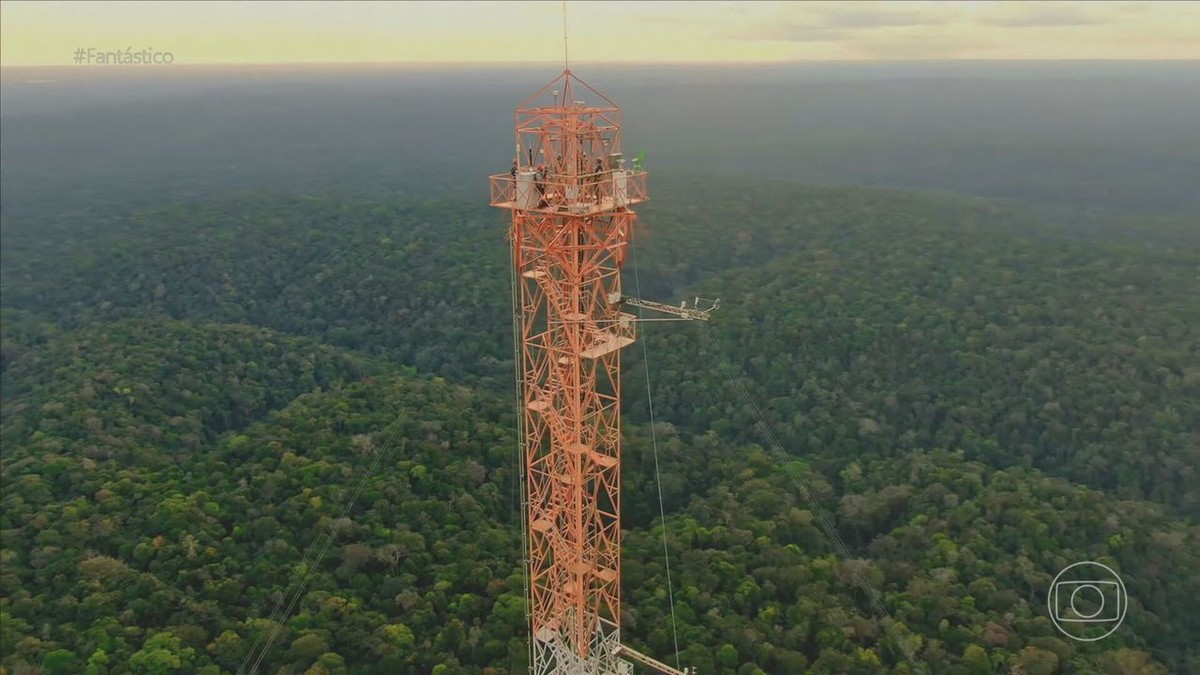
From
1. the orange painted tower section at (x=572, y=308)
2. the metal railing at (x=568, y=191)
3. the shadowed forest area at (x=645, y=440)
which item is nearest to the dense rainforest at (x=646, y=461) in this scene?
the shadowed forest area at (x=645, y=440)

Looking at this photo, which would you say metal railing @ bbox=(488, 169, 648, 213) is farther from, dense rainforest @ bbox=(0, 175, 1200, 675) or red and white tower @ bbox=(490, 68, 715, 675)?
dense rainforest @ bbox=(0, 175, 1200, 675)

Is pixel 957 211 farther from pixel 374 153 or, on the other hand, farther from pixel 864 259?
pixel 374 153

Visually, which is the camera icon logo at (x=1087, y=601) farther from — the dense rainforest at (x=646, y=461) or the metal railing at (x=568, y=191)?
the metal railing at (x=568, y=191)

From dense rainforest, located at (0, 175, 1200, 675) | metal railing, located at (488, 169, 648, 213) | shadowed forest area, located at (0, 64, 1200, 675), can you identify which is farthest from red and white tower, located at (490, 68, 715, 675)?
shadowed forest area, located at (0, 64, 1200, 675)

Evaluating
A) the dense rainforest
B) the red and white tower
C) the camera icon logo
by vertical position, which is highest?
the red and white tower

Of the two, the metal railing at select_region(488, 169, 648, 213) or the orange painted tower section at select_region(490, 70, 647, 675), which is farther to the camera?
the orange painted tower section at select_region(490, 70, 647, 675)

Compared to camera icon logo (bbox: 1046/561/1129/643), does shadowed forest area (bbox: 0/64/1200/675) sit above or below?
above

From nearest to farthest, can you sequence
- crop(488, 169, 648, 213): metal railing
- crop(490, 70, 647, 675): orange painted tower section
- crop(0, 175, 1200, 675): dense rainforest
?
crop(488, 169, 648, 213): metal railing < crop(490, 70, 647, 675): orange painted tower section < crop(0, 175, 1200, 675): dense rainforest
